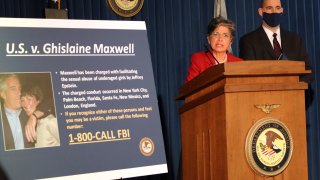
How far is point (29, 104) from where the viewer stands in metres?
2.48

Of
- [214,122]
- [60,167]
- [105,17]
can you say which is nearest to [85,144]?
[60,167]

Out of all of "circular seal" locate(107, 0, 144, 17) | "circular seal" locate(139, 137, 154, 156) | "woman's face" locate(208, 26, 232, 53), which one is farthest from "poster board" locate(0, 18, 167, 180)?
"circular seal" locate(107, 0, 144, 17)

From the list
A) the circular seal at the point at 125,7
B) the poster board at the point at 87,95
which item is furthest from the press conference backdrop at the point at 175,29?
the poster board at the point at 87,95

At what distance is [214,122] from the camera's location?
2514 millimetres

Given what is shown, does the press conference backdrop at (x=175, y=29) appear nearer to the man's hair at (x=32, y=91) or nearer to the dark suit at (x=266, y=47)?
the dark suit at (x=266, y=47)

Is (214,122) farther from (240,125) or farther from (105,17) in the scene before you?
(105,17)

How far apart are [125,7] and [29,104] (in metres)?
2.16

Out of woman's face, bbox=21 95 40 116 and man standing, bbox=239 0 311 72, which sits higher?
man standing, bbox=239 0 311 72

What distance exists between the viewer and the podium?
2.39 meters

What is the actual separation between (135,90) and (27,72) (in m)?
0.59

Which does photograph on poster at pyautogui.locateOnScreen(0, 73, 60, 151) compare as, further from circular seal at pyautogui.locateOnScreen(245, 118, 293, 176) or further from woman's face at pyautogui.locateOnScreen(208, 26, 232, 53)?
woman's face at pyautogui.locateOnScreen(208, 26, 232, 53)

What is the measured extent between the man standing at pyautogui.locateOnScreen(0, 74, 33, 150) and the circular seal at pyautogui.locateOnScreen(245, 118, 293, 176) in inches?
41.9

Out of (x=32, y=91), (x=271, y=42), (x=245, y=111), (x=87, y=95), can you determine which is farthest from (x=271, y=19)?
(x=32, y=91)

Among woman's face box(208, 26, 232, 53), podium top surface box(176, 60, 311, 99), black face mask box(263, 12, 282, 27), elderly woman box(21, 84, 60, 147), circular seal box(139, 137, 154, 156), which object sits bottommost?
circular seal box(139, 137, 154, 156)
